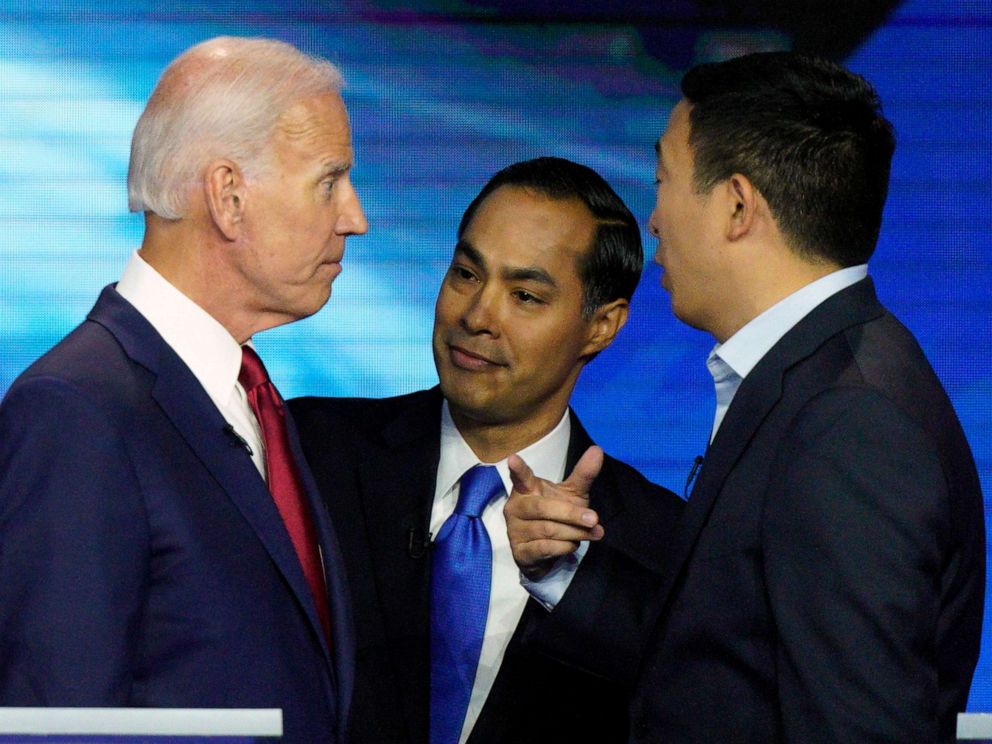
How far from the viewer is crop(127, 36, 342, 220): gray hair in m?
2.27

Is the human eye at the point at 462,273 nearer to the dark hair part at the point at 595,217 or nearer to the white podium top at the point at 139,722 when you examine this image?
the dark hair part at the point at 595,217

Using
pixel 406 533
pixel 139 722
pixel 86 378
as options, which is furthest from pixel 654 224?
pixel 139 722

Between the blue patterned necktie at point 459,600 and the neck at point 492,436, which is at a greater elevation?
the neck at point 492,436

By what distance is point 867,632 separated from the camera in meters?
1.91

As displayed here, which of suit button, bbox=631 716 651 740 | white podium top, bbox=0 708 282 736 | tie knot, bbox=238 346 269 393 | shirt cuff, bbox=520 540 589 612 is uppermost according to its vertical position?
tie knot, bbox=238 346 269 393

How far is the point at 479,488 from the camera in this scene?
2.91m

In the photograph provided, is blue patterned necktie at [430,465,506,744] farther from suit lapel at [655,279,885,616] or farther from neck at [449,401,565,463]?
suit lapel at [655,279,885,616]

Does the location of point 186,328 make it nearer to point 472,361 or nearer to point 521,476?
point 521,476

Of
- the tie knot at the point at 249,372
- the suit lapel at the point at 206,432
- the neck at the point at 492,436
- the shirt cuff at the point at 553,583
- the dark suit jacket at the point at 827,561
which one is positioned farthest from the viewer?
the neck at the point at 492,436

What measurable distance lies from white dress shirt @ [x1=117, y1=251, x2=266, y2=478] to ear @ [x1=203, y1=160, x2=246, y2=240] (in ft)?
0.40

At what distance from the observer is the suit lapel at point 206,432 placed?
2.14 m

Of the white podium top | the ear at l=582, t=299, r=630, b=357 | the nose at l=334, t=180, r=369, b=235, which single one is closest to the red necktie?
the nose at l=334, t=180, r=369, b=235

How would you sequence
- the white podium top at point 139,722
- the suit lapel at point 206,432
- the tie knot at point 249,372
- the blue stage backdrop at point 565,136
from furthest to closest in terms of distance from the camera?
1. the blue stage backdrop at point 565,136
2. the tie knot at point 249,372
3. the suit lapel at point 206,432
4. the white podium top at point 139,722

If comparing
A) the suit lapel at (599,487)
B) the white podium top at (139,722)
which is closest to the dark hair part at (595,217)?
the suit lapel at (599,487)
